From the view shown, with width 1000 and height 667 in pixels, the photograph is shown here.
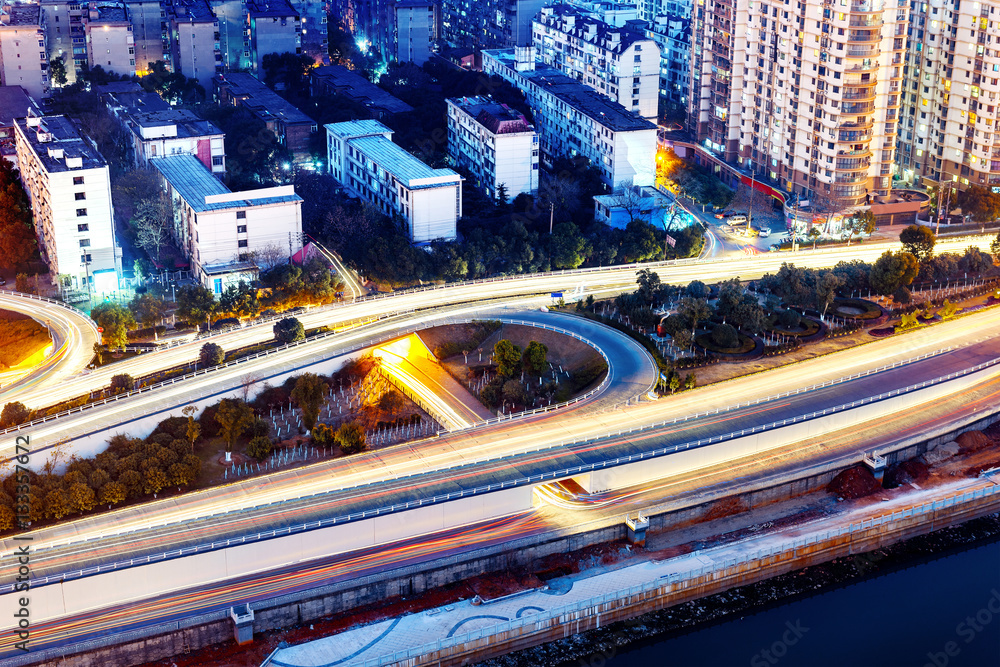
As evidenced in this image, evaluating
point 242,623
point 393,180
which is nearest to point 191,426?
point 242,623

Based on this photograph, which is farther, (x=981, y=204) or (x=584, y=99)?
(x=584, y=99)

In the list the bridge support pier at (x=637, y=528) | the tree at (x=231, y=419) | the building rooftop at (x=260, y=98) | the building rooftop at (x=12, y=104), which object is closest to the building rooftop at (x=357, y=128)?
the building rooftop at (x=260, y=98)

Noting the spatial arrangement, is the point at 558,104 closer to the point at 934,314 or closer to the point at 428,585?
the point at 934,314

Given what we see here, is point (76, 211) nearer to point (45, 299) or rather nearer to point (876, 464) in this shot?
point (45, 299)

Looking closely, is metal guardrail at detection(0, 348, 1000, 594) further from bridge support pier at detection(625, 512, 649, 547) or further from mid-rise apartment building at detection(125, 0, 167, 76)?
mid-rise apartment building at detection(125, 0, 167, 76)

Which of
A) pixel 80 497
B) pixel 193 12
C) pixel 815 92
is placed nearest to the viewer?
pixel 80 497

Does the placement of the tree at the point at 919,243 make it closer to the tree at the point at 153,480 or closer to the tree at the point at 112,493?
the tree at the point at 153,480

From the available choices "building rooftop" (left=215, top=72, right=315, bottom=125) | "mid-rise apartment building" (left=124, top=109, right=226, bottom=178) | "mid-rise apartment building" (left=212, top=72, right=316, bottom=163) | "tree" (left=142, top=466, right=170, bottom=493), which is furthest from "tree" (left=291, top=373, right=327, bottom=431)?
"building rooftop" (left=215, top=72, right=315, bottom=125)
